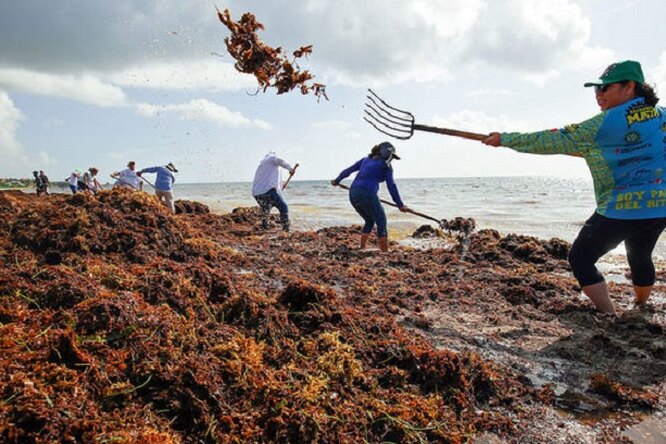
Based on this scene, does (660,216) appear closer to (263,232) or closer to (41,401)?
(41,401)

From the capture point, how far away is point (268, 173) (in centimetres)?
1077

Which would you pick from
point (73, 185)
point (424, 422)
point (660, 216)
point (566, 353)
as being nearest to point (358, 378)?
point (424, 422)

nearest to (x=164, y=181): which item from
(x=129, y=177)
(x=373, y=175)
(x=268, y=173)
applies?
(x=129, y=177)

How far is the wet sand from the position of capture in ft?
7.03

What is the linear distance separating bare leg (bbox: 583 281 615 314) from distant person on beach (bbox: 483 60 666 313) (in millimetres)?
172

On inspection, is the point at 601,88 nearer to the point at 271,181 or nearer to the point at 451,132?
the point at 451,132

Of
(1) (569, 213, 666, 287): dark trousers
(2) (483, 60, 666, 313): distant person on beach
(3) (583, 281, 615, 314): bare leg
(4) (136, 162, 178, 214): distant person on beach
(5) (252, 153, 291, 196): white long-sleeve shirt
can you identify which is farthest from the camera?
(4) (136, 162, 178, 214): distant person on beach

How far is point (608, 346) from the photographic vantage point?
141 inches

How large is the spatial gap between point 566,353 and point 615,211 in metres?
1.37

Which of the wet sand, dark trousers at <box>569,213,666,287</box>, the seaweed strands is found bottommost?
the wet sand

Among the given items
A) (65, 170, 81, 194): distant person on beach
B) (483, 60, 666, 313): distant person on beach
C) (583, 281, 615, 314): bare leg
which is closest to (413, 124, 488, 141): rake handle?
(483, 60, 666, 313): distant person on beach

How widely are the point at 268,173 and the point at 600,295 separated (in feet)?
26.0

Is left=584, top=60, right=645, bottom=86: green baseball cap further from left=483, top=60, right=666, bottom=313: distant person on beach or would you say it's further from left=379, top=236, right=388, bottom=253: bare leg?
left=379, top=236, right=388, bottom=253: bare leg

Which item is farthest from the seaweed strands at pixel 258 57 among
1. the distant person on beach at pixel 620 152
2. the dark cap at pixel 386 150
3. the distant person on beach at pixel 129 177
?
the distant person on beach at pixel 129 177
